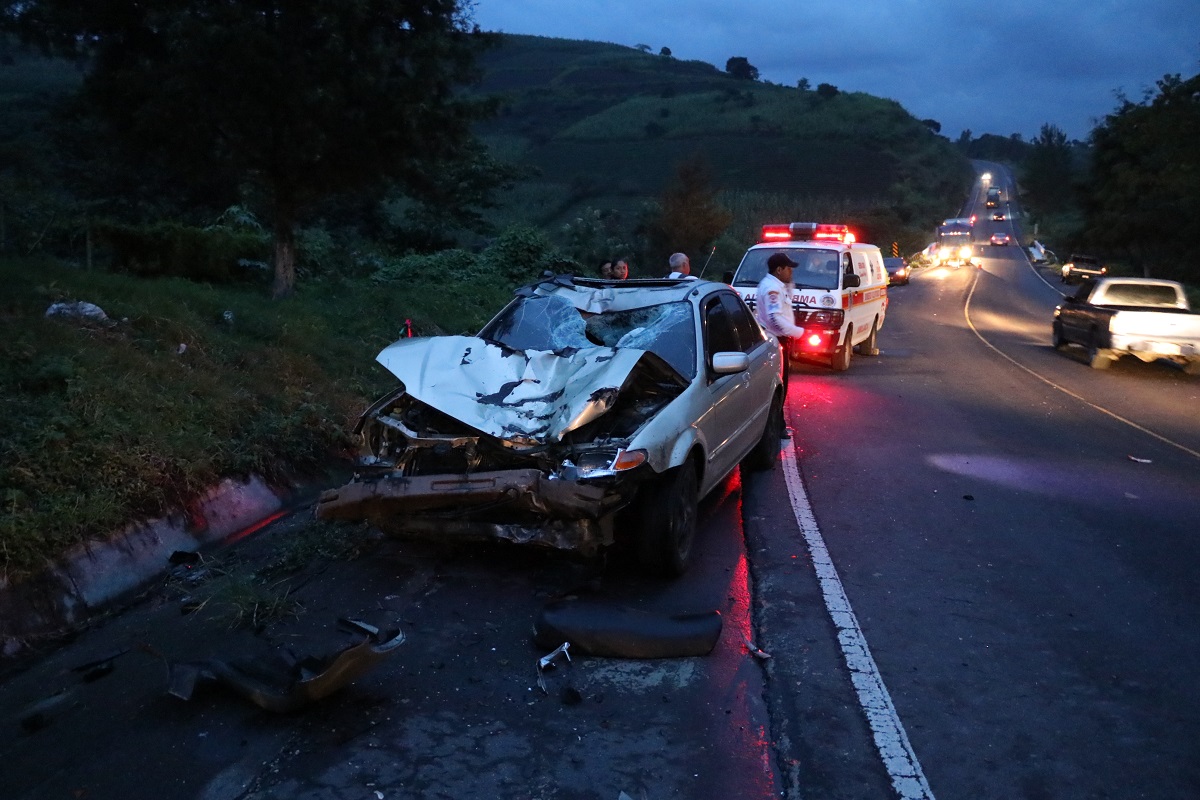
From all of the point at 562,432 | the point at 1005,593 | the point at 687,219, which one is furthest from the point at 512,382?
the point at 687,219

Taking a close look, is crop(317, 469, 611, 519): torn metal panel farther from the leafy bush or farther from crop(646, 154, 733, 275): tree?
crop(646, 154, 733, 275): tree

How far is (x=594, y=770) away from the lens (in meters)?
3.67

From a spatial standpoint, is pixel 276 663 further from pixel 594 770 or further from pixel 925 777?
pixel 925 777

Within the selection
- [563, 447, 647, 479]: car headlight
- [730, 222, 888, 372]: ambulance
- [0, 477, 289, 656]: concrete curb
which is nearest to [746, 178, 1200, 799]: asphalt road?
[563, 447, 647, 479]: car headlight

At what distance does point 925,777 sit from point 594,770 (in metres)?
1.30

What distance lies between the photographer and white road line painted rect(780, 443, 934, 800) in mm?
3678

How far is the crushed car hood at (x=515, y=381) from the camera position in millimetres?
5445

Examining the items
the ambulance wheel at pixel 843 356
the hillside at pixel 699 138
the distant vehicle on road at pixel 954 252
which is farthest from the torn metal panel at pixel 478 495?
the distant vehicle on road at pixel 954 252

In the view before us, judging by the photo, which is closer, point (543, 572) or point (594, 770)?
point (594, 770)

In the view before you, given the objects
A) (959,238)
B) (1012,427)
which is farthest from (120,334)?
(959,238)

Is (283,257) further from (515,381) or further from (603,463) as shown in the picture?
(603,463)

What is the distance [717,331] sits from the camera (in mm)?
7121

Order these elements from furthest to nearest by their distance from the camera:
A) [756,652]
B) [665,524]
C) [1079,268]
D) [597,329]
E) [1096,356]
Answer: [1079,268] < [1096,356] < [597,329] < [665,524] < [756,652]

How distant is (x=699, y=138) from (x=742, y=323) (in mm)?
91033
